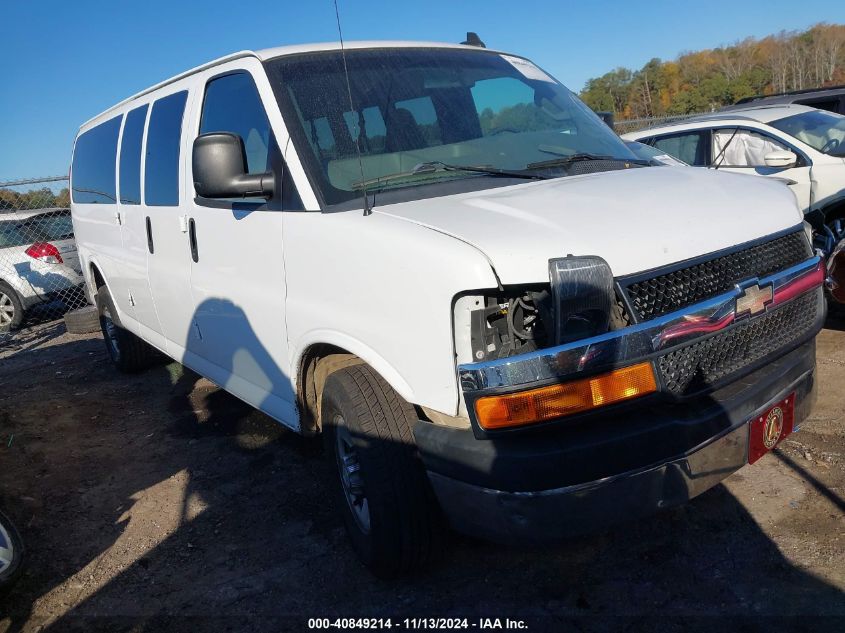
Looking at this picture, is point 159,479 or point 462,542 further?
point 159,479

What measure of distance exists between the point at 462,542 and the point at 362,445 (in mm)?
835

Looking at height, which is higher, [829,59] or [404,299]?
[829,59]

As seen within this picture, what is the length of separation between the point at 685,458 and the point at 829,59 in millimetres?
68997

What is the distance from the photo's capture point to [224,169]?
284cm

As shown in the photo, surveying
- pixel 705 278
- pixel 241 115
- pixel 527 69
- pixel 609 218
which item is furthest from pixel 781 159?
pixel 241 115

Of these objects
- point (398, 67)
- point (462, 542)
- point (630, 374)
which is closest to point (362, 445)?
point (462, 542)

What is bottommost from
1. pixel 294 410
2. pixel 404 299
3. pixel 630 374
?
pixel 294 410

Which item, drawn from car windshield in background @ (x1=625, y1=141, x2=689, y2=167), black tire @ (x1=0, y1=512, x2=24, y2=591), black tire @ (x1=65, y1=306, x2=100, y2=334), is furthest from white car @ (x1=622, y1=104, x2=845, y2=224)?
black tire @ (x1=65, y1=306, x2=100, y2=334)

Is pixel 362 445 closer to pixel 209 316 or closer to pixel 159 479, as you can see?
pixel 209 316

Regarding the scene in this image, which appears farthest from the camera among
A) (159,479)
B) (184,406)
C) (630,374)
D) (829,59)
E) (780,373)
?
(829,59)

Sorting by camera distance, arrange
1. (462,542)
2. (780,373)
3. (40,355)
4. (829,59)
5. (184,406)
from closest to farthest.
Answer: (780,373)
(462,542)
(184,406)
(40,355)
(829,59)

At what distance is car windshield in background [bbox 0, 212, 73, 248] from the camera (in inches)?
387

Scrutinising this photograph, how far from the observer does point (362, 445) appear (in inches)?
103

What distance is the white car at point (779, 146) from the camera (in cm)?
638
